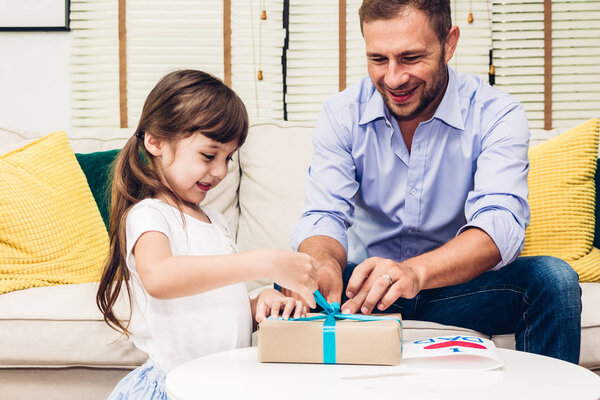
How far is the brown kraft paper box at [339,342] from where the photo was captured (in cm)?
87

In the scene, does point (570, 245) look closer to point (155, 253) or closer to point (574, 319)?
point (574, 319)

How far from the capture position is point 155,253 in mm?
1036

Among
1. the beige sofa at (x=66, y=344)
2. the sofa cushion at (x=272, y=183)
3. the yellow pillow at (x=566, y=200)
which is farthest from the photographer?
the sofa cushion at (x=272, y=183)

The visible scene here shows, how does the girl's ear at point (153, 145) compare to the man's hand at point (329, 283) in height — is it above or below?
above

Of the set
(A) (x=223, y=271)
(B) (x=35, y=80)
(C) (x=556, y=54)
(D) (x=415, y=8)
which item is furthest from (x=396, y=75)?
(B) (x=35, y=80)

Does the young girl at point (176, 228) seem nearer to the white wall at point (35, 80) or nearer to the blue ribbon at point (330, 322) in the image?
the blue ribbon at point (330, 322)

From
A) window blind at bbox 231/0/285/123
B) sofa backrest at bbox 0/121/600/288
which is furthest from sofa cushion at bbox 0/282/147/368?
window blind at bbox 231/0/285/123

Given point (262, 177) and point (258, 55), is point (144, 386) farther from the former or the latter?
point (258, 55)

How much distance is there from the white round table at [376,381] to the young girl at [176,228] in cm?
22

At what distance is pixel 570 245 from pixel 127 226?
124cm

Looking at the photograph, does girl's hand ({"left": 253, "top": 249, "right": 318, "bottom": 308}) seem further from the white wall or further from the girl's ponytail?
the white wall

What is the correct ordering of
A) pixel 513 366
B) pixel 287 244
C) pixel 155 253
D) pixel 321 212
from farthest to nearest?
pixel 287 244 < pixel 321 212 < pixel 155 253 < pixel 513 366

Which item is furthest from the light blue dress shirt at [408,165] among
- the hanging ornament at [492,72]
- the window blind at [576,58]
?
the window blind at [576,58]

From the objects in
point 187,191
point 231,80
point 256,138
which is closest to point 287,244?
point 256,138
